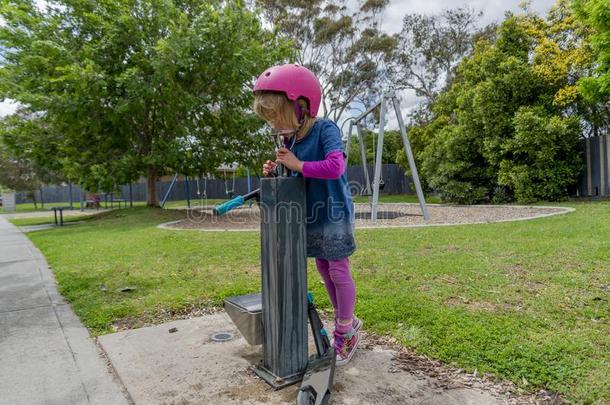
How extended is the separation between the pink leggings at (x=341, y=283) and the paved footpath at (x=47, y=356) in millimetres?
1132

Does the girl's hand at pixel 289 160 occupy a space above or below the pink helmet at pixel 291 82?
below

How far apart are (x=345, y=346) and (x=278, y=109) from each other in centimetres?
132

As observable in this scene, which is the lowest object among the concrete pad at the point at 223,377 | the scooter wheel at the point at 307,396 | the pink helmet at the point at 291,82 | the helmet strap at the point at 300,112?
the concrete pad at the point at 223,377

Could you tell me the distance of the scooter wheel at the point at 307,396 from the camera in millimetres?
1808

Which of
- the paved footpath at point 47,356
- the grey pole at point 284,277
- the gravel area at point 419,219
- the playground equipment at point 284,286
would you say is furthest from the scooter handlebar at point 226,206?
the gravel area at point 419,219

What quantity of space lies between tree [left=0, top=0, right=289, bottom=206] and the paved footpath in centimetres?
828

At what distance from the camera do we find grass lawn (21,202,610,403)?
230cm

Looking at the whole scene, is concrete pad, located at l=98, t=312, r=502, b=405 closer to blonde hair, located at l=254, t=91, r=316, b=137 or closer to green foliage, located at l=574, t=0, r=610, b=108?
blonde hair, located at l=254, t=91, r=316, b=137

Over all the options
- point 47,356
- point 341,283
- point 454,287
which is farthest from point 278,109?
point 454,287

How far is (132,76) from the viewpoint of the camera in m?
11.1

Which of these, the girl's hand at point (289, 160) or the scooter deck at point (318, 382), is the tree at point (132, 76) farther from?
the scooter deck at point (318, 382)

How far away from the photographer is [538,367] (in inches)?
84.2

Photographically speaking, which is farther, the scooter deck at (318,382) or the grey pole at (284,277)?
the grey pole at (284,277)

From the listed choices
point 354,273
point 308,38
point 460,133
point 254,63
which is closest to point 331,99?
point 308,38
